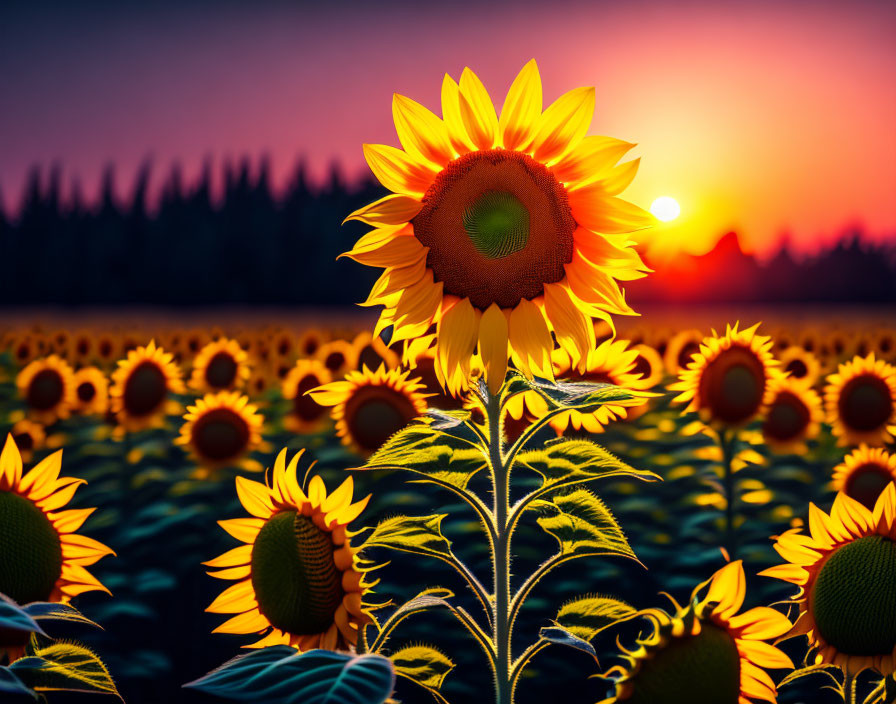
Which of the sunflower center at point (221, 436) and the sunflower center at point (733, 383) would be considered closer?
the sunflower center at point (733, 383)

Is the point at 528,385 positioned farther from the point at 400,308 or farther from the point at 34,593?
the point at 34,593

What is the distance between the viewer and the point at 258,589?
2092 mm

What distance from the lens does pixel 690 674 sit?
5.32 ft

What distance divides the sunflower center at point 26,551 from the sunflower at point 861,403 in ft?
19.3

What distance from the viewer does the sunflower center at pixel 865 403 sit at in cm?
629

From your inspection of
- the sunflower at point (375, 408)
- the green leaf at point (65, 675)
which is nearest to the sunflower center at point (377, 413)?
the sunflower at point (375, 408)

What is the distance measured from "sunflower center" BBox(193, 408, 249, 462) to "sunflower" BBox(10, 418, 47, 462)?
5.82ft

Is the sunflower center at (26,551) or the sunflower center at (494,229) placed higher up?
the sunflower center at (494,229)

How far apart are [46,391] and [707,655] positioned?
8.73 meters

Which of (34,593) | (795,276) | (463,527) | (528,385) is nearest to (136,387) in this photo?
(463,527)

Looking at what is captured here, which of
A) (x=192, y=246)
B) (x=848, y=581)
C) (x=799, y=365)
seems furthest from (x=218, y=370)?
(x=192, y=246)

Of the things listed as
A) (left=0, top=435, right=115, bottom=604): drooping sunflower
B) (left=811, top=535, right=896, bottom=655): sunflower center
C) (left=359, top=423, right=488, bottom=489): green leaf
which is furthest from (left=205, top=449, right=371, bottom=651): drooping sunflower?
(left=811, top=535, right=896, bottom=655): sunflower center

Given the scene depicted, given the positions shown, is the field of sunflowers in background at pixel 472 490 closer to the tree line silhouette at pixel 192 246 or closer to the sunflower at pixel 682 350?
the sunflower at pixel 682 350

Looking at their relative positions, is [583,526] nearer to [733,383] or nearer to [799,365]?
[733,383]
